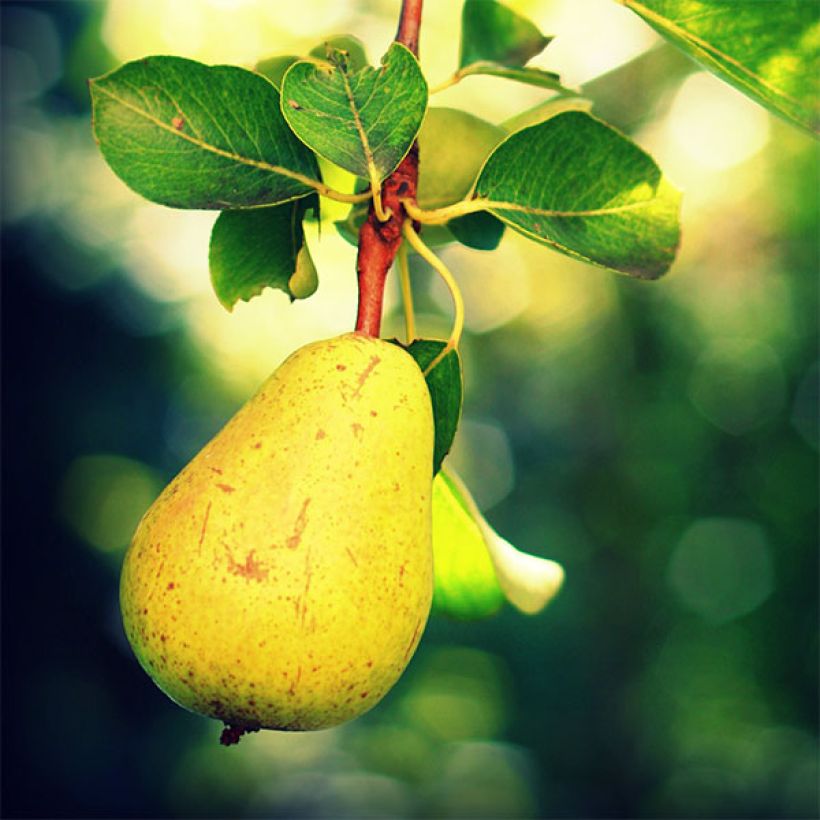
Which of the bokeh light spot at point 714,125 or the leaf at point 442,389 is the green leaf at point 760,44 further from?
the bokeh light spot at point 714,125

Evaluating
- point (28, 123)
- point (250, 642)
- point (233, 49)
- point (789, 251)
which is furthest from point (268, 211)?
point (789, 251)

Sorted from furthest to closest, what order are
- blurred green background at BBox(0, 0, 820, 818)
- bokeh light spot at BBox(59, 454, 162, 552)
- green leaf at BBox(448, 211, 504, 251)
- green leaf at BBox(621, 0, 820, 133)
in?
bokeh light spot at BBox(59, 454, 162, 552) < blurred green background at BBox(0, 0, 820, 818) < green leaf at BBox(448, 211, 504, 251) < green leaf at BBox(621, 0, 820, 133)

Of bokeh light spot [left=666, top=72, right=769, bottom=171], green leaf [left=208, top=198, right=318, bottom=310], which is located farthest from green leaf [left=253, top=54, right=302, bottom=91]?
bokeh light spot [left=666, top=72, right=769, bottom=171]

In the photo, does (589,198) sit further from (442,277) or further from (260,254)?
(260,254)

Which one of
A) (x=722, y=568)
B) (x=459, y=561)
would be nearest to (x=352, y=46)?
(x=459, y=561)

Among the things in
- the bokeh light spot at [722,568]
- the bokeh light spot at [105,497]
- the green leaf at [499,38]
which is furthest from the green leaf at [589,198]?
the bokeh light spot at [722,568]

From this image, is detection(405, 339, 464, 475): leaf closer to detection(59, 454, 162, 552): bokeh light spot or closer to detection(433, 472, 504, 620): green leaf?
detection(433, 472, 504, 620): green leaf
